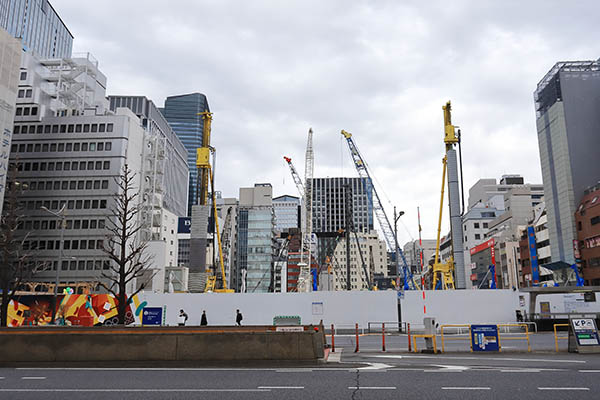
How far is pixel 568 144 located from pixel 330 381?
294 ft

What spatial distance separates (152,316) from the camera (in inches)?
1586

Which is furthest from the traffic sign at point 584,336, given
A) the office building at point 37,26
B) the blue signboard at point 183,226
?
the office building at point 37,26

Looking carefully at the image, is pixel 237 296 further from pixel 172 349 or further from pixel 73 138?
pixel 73 138

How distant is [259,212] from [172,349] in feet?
421

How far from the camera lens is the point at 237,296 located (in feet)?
136

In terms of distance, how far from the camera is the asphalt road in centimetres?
939

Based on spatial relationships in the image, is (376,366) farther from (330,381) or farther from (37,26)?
(37,26)

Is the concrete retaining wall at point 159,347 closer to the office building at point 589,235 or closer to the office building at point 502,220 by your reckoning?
the office building at point 589,235

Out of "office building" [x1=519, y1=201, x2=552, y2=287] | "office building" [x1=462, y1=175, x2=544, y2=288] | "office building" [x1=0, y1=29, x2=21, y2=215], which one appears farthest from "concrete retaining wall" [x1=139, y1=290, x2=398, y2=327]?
"office building" [x1=462, y1=175, x2=544, y2=288]

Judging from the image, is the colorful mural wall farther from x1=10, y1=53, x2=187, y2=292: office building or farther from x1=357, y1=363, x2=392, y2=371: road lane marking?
x1=357, y1=363, x2=392, y2=371: road lane marking

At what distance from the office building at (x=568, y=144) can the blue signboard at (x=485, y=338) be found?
71735 millimetres

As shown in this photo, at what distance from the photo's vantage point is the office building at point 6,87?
61.4 meters

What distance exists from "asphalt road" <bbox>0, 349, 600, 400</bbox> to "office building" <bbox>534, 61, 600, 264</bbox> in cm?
7720

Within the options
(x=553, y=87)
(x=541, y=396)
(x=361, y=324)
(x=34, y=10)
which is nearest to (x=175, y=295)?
(x=361, y=324)
